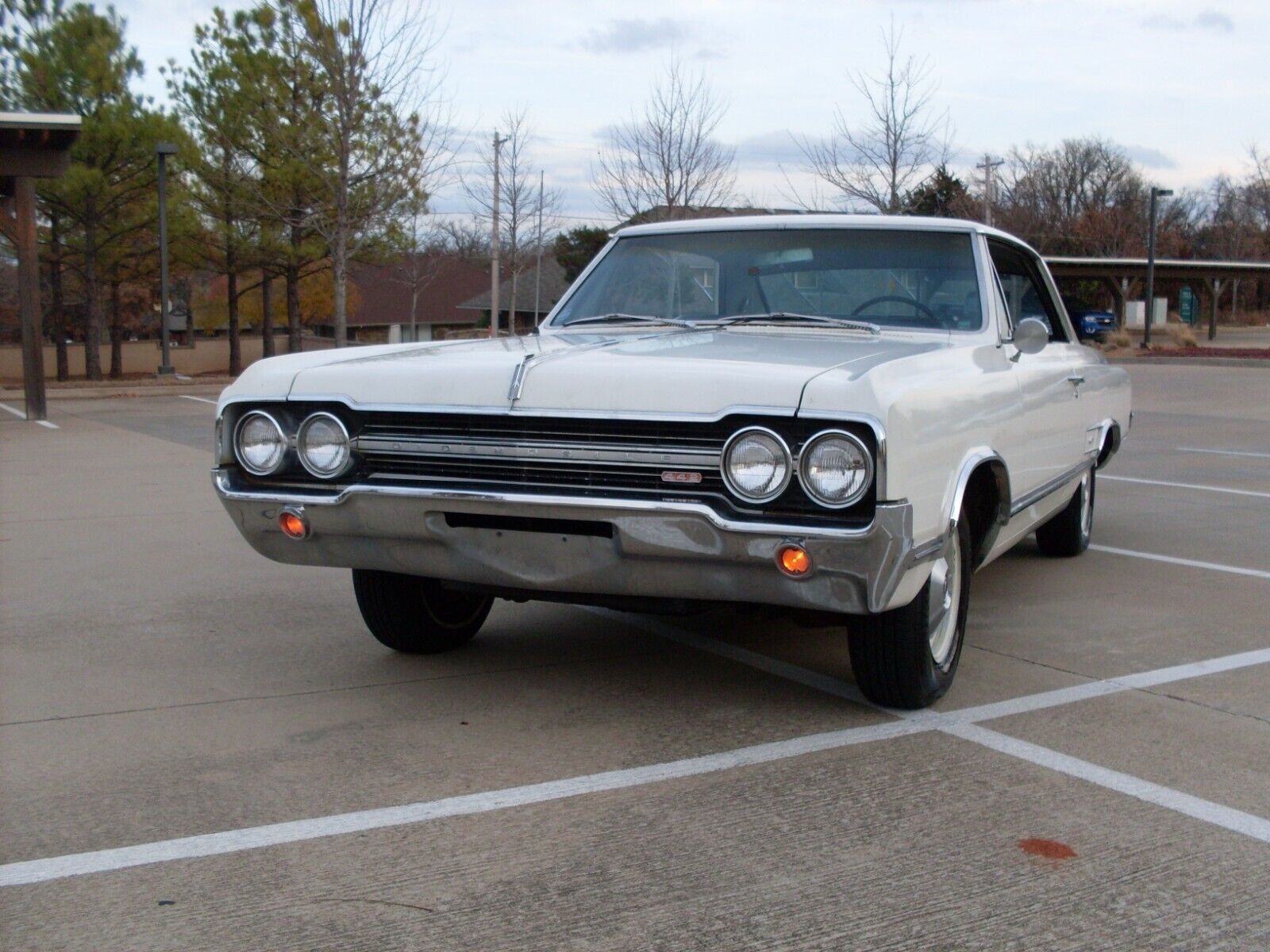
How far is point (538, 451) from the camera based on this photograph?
388 centimetres

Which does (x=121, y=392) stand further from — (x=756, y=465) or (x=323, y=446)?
(x=756, y=465)

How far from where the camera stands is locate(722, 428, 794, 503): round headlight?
3.64 metres

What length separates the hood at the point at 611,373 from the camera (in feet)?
12.1

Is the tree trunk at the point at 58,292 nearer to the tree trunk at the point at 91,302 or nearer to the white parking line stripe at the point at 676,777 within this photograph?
the tree trunk at the point at 91,302

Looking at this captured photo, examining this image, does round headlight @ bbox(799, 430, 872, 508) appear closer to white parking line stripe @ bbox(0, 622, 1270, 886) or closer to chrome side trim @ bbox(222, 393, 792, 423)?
chrome side trim @ bbox(222, 393, 792, 423)

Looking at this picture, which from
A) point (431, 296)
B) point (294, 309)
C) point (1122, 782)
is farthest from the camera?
point (431, 296)

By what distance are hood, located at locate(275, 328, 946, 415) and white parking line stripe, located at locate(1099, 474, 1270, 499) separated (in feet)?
21.0

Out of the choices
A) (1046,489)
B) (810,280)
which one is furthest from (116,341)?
(1046,489)

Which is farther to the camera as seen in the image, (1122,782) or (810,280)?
(810,280)

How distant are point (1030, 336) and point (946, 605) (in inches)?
47.4

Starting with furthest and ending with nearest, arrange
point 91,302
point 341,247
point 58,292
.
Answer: point 58,292 → point 91,302 → point 341,247

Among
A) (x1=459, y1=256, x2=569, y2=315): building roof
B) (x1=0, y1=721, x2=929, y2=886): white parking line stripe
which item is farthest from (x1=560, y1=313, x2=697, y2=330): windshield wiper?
(x1=459, y1=256, x2=569, y2=315): building roof

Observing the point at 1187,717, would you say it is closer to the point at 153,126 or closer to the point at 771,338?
the point at 771,338

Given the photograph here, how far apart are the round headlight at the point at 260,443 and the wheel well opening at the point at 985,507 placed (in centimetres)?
236
